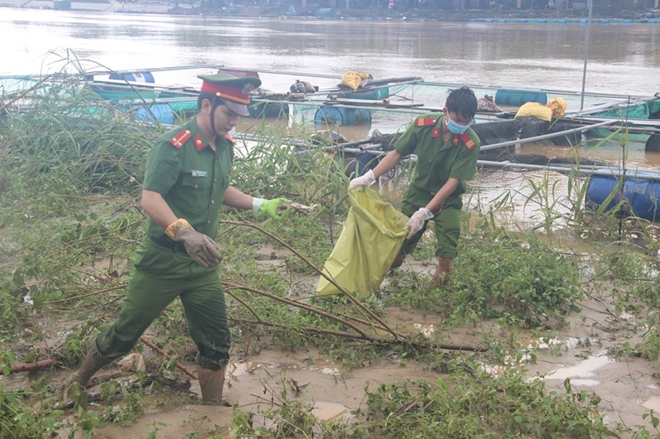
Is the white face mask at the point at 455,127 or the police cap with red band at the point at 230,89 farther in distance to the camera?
the white face mask at the point at 455,127

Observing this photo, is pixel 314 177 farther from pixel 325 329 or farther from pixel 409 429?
pixel 409 429

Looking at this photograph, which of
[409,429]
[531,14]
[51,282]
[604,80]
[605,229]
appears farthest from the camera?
[531,14]

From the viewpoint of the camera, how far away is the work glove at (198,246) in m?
3.21

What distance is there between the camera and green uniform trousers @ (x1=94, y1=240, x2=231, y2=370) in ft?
11.3

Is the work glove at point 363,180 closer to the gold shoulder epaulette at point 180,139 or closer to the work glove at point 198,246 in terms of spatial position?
the gold shoulder epaulette at point 180,139

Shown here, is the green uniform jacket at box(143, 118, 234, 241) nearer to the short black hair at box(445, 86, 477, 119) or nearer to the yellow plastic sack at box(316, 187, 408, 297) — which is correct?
the yellow plastic sack at box(316, 187, 408, 297)

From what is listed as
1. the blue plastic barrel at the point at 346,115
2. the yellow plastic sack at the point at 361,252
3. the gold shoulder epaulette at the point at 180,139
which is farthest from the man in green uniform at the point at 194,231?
the blue plastic barrel at the point at 346,115

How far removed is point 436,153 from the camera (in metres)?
5.13

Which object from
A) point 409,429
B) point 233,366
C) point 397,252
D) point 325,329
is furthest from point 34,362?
point 397,252

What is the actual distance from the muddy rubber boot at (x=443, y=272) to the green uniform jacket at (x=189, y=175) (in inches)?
81.7

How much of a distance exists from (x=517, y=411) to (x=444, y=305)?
1.61 metres

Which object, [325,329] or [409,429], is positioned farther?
[325,329]

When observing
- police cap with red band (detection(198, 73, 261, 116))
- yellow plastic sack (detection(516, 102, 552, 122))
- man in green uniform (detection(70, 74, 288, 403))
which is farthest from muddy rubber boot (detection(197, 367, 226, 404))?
yellow plastic sack (detection(516, 102, 552, 122))

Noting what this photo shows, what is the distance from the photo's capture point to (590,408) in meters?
3.44
